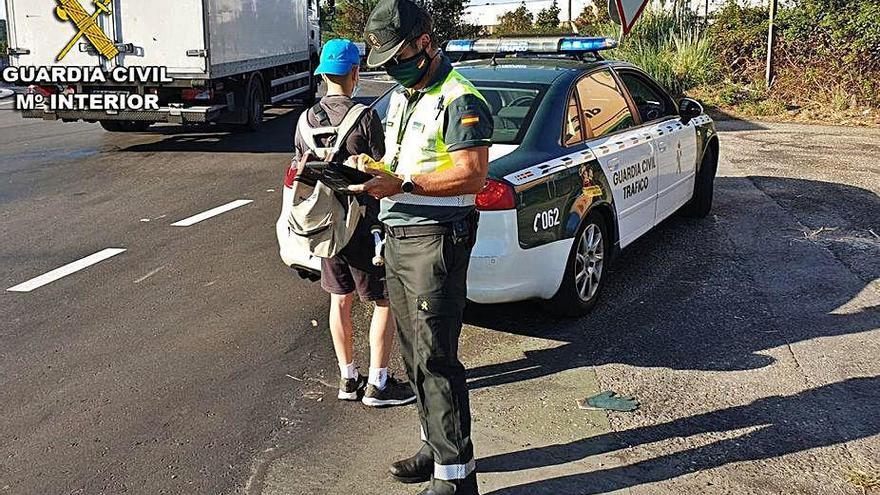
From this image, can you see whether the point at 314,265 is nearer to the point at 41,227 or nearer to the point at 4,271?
the point at 4,271

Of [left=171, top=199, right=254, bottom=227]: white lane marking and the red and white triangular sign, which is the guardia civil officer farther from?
the red and white triangular sign

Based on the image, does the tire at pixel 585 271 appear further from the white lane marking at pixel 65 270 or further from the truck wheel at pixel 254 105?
the truck wheel at pixel 254 105

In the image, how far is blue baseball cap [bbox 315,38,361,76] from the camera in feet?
13.9

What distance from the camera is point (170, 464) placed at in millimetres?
3779

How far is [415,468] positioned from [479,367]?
127 cm

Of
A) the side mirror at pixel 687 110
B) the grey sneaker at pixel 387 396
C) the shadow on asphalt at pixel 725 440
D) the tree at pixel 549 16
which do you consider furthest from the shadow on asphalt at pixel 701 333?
the tree at pixel 549 16

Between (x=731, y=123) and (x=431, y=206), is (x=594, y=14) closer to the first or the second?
(x=731, y=123)

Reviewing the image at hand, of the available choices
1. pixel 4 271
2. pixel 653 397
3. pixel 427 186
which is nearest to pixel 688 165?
pixel 653 397

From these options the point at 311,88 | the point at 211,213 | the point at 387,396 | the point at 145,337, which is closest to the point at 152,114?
the point at 211,213

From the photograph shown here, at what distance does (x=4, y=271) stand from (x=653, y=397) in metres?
4.71

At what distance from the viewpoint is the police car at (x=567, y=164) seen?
492 centimetres

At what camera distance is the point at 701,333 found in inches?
210

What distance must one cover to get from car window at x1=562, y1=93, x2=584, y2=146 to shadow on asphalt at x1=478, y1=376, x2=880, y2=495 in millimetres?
1951

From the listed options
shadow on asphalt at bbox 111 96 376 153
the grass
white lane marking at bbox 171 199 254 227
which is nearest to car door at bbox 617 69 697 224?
the grass
